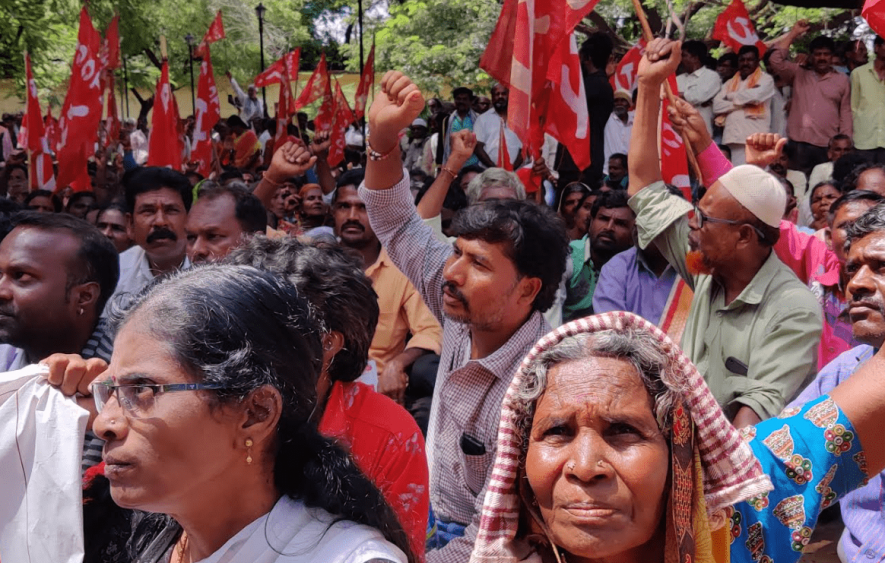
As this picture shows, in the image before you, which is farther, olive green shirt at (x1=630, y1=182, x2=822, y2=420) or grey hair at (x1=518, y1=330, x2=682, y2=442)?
olive green shirt at (x1=630, y1=182, x2=822, y2=420)

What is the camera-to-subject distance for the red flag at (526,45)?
4973 millimetres

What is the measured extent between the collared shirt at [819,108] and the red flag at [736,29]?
2.14 ft

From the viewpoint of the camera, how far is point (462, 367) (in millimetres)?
3156

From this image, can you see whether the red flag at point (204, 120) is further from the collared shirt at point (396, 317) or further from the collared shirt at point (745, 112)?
the collared shirt at point (396, 317)

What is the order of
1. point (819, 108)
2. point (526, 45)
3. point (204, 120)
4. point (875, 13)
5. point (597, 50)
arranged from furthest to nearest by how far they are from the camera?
point (204, 120) < point (819, 108) < point (597, 50) < point (526, 45) < point (875, 13)

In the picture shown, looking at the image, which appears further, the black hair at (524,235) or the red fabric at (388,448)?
the black hair at (524,235)

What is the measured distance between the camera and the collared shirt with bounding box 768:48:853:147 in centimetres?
1034

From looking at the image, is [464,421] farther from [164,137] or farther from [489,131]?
[489,131]

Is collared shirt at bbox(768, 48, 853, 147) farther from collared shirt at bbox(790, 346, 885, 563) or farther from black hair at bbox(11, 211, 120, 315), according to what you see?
black hair at bbox(11, 211, 120, 315)

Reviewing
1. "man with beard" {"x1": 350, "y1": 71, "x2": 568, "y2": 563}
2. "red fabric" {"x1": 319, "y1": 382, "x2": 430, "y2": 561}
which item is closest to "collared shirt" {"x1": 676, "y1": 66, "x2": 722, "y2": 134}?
"man with beard" {"x1": 350, "y1": 71, "x2": 568, "y2": 563}

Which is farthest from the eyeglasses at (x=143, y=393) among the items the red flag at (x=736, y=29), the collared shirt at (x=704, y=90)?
the collared shirt at (x=704, y=90)

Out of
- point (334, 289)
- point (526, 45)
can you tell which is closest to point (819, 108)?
point (526, 45)

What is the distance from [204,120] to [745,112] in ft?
19.9

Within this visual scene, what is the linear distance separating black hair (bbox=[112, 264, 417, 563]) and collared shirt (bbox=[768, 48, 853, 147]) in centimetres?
976
